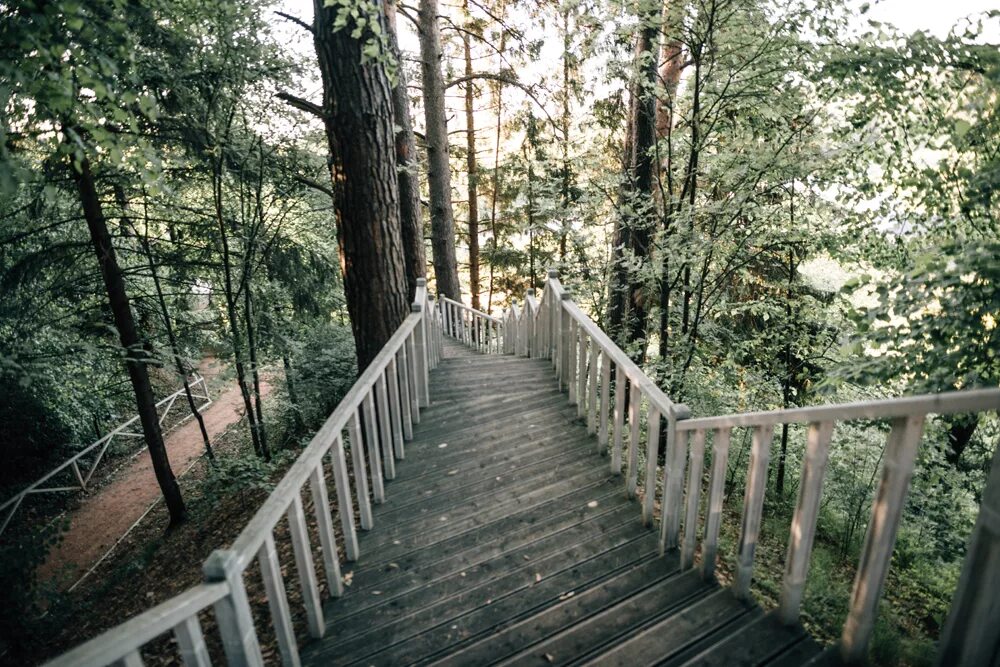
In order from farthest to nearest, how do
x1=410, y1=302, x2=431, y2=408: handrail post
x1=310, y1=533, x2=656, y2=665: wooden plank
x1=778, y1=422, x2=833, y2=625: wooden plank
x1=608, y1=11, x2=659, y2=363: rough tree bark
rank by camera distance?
x1=608, y1=11, x2=659, y2=363: rough tree bark → x1=410, y1=302, x2=431, y2=408: handrail post → x1=310, y1=533, x2=656, y2=665: wooden plank → x1=778, y1=422, x2=833, y2=625: wooden plank

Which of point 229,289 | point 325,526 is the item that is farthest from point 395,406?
point 229,289

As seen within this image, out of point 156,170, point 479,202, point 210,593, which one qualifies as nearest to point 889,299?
point 210,593

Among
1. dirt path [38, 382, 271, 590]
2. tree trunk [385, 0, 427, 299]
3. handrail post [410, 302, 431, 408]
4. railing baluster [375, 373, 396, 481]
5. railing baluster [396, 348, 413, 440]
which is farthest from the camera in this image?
dirt path [38, 382, 271, 590]

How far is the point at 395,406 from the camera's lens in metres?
4.26

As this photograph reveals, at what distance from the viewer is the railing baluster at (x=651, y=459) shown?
9.73 feet

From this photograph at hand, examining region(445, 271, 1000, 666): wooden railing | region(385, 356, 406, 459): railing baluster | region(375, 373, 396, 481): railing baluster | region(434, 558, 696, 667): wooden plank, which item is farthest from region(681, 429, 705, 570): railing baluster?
region(385, 356, 406, 459): railing baluster

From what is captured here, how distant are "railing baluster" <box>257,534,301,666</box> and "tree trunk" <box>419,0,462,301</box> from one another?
9907 millimetres

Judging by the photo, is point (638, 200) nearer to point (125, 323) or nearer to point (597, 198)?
point (597, 198)

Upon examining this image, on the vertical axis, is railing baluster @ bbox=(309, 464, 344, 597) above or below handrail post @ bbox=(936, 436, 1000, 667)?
below

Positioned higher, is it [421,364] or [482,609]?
[421,364]

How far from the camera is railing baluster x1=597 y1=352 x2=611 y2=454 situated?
389 cm

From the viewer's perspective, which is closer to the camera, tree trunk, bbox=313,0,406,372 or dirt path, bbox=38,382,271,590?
tree trunk, bbox=313,0,406,372

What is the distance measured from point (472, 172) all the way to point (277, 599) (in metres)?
15.6

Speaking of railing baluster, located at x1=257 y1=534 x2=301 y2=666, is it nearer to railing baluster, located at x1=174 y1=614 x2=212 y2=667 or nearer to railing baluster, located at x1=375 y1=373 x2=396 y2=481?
railing baluster, located at x1=174 y1=614 x2=212 y2=667
